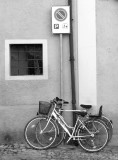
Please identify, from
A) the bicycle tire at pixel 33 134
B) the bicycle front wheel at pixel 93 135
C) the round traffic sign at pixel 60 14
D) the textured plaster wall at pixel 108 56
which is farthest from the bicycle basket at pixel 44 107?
the round traffic sign at pixel 60 14

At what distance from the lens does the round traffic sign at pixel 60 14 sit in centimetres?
748

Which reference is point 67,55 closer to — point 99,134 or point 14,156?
point 99,134

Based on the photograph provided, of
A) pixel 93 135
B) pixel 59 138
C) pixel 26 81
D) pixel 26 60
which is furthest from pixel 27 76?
pixel 93 135

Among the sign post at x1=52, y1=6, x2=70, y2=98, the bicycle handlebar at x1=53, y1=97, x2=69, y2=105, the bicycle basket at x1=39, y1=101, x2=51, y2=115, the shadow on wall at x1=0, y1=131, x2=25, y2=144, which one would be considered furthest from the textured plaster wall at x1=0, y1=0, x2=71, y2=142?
the bicycle basket at x1=39, y1=101, x2=51, y2=115

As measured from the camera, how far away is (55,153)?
6840mm

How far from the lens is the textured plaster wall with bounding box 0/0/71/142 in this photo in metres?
7.56

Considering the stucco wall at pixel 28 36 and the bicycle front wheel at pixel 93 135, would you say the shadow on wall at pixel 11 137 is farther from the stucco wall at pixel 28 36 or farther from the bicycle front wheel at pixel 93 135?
the bicycle front wheel at pixel 93 135

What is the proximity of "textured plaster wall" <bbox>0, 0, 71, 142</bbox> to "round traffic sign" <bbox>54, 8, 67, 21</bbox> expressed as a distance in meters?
0.20

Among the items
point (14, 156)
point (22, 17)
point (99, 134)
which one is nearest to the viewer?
point (14, 156)

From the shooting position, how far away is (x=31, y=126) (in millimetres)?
7227

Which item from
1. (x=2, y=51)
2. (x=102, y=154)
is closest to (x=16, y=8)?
(x=2, y=51)

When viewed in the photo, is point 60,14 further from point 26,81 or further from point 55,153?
point 55,153

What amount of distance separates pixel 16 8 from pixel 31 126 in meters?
2.91

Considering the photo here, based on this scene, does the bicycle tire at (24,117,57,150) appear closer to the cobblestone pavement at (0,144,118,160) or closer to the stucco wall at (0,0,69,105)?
the cobblestone pavement at (0,144,118,160)
